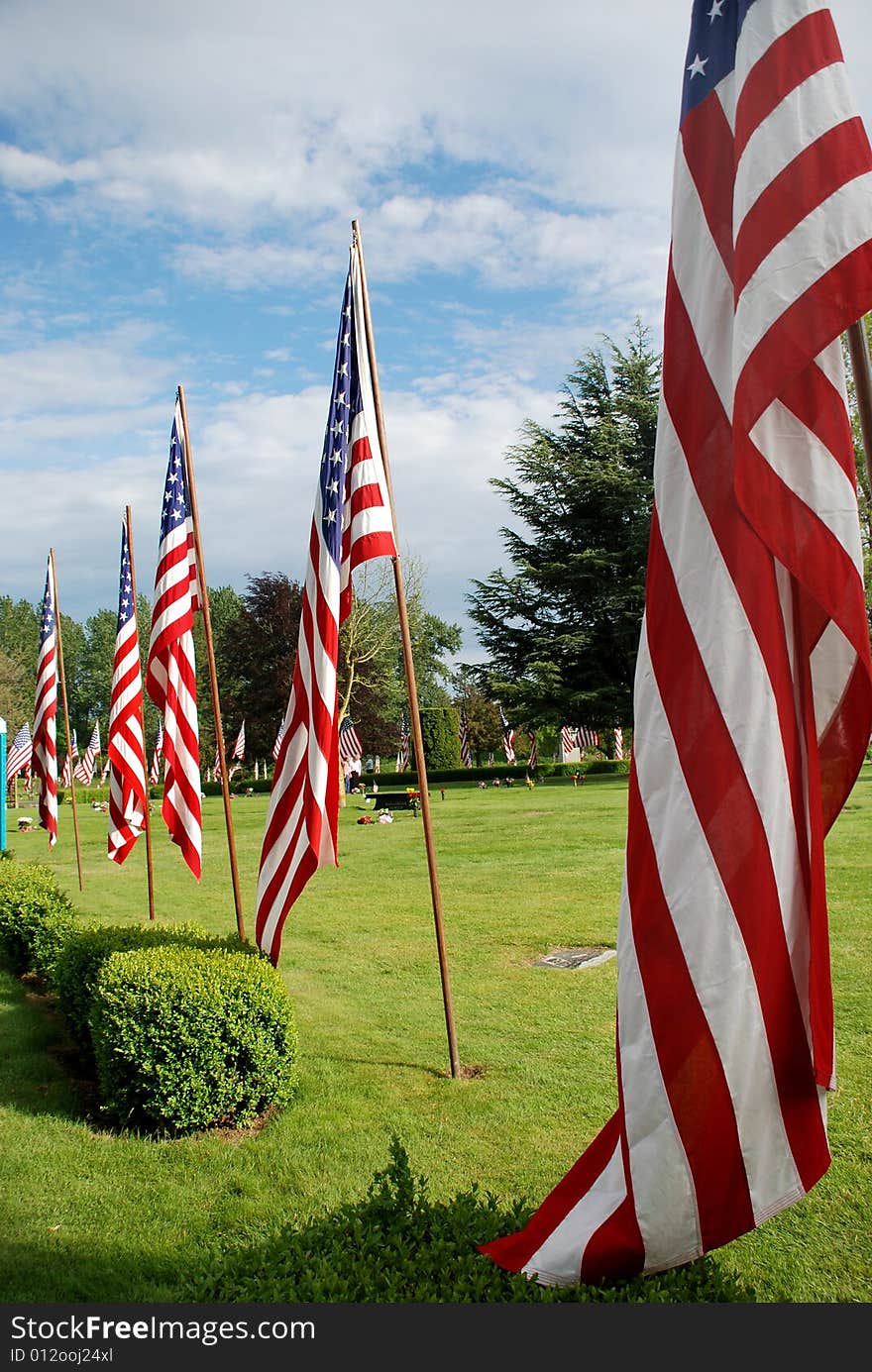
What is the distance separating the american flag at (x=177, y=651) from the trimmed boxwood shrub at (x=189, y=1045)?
8.34ft

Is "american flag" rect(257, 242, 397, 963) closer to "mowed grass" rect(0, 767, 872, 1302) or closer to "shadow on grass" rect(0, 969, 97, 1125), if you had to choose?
"mowed grass" rect(0, 767, 872, 1302)

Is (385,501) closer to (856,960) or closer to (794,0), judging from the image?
(794,0)

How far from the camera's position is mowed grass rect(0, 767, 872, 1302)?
13.9ft

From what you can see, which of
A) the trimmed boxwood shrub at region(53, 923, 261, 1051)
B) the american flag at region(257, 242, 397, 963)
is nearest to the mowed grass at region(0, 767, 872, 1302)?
the trimmed boxwood shrub at region(53, 923, 261, 1051)

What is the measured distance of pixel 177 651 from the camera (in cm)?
862

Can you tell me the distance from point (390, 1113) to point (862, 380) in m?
5.00

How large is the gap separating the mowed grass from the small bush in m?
0.28

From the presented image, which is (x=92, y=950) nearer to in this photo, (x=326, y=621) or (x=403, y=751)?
(x=326, y=621)

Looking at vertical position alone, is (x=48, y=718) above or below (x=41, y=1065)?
above

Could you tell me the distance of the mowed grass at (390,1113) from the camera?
4.25 meters

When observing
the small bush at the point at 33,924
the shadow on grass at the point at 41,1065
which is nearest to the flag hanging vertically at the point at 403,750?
the small bush at the point at 33,924

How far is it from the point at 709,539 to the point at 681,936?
3.58 feet

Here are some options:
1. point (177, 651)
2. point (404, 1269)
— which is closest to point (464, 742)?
point (177, 651)

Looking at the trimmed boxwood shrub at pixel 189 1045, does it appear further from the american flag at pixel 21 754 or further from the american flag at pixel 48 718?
the american flag at pixel 21 754
